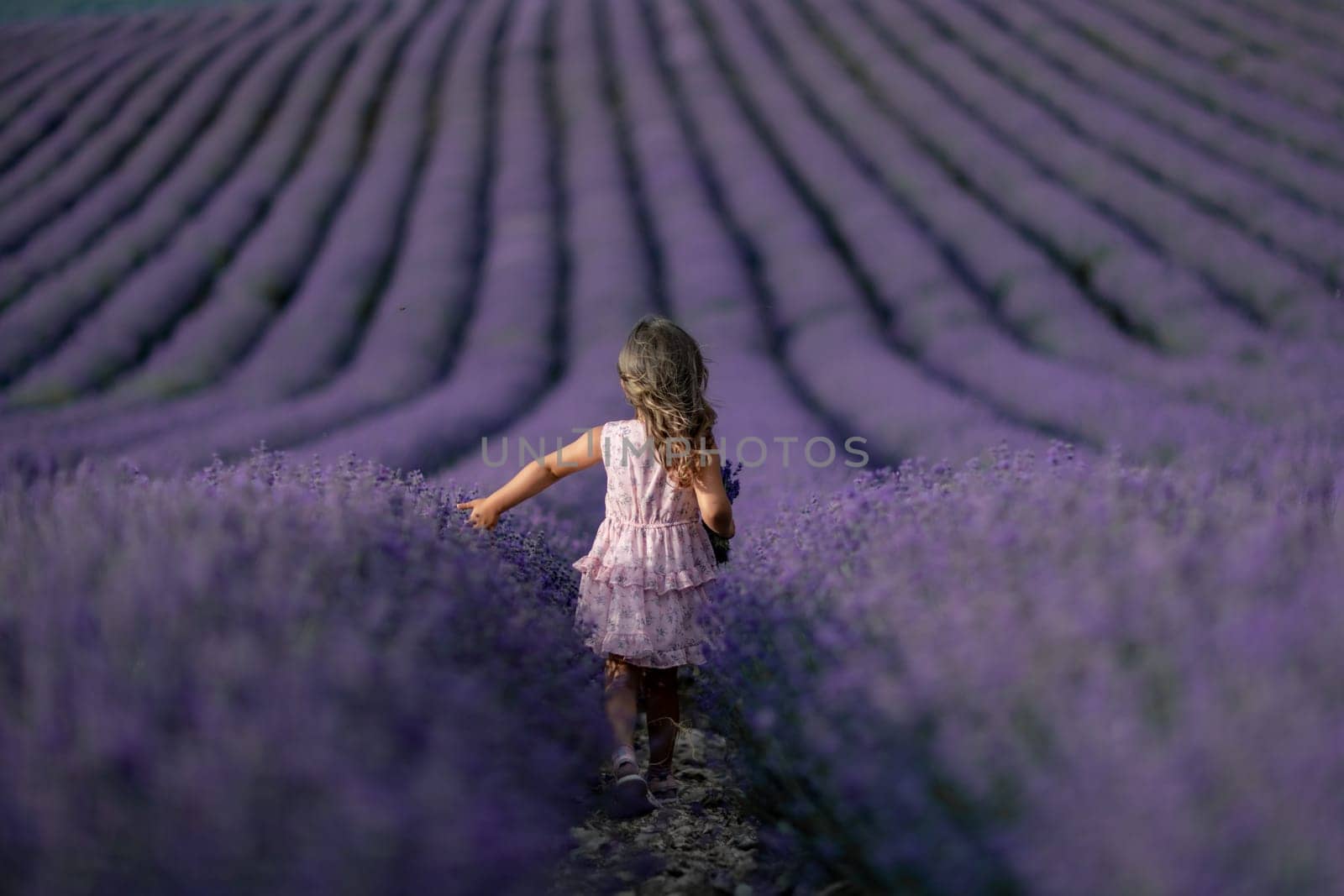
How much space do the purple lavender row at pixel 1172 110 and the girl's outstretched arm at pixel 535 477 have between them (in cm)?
497

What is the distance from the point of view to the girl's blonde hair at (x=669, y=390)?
2381 mm

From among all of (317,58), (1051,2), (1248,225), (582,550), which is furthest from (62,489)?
(1051,2)

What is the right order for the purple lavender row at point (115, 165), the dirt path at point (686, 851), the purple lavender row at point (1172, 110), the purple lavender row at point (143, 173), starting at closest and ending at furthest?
the dirt path at point (686, 851) → the purple lavender row at point (1172, 110) → the purple lavender row at point (143, 173) → the purple lavender row at point (115, 165)

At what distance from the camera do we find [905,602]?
1.58 meters

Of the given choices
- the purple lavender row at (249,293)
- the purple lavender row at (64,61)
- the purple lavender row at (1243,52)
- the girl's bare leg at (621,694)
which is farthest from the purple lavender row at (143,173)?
the purple lavender row at (1243,52)

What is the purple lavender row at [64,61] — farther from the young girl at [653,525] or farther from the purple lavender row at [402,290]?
the young girl at [653,525]

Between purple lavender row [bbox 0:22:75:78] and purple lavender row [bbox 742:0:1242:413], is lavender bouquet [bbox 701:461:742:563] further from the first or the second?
purple lavender row [bbox 0:22:75:78]

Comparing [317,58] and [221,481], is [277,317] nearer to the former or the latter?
[221,481]

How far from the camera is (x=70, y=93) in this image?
7.88 meters

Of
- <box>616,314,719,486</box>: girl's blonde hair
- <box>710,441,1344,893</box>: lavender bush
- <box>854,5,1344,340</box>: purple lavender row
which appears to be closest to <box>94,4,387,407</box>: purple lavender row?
<box>616,314,719,486</box>: girl's blonde hair

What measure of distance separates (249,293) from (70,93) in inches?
154

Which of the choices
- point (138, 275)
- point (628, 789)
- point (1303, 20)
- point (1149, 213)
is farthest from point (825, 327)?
point (1303, 20)

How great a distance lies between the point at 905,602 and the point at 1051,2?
892cm

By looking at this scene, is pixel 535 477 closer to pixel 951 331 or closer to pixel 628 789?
pixel 628 789
